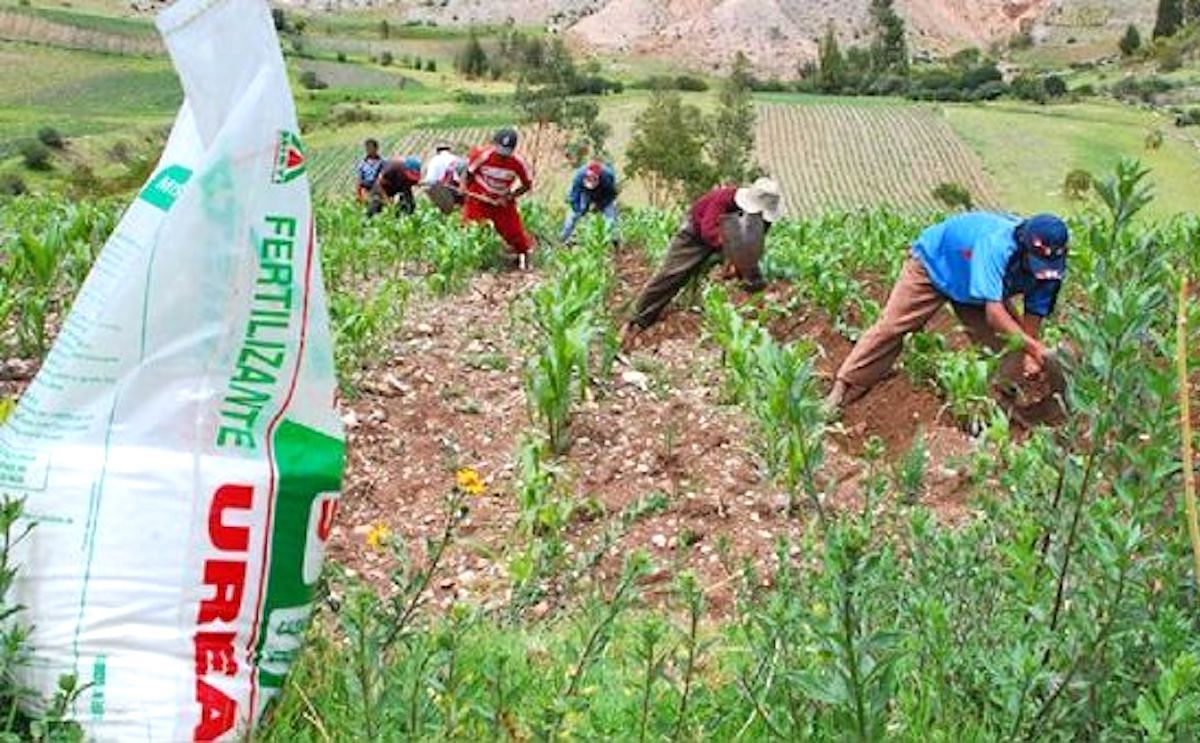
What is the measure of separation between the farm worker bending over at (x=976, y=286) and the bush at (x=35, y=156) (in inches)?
1996

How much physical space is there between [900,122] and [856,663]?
222 ft

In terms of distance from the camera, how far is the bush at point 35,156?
52.4m

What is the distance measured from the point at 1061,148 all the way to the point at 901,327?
53.1m

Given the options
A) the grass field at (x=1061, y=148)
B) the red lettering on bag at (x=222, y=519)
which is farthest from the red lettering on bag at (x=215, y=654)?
the grass field at (x=1061, y=148)

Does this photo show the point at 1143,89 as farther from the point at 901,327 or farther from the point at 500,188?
the point at 901,327

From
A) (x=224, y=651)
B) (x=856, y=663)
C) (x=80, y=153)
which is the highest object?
(x=856, y=663)

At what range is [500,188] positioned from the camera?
38.5 feet

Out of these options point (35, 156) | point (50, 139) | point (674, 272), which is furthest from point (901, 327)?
point (50, 139)

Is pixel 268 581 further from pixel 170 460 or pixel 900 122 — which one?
pixel 900 122

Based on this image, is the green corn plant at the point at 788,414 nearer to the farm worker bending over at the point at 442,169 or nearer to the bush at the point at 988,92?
the farm worker bending over at the point at 442,169

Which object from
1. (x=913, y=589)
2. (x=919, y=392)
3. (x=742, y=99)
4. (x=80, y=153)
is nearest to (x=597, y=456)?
(x=919, y=392)

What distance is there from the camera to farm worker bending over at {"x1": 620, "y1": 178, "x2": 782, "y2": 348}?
8.76 metres

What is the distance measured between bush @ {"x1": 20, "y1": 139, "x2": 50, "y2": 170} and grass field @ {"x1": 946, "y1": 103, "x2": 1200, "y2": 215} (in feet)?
114

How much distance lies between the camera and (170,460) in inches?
94.0
